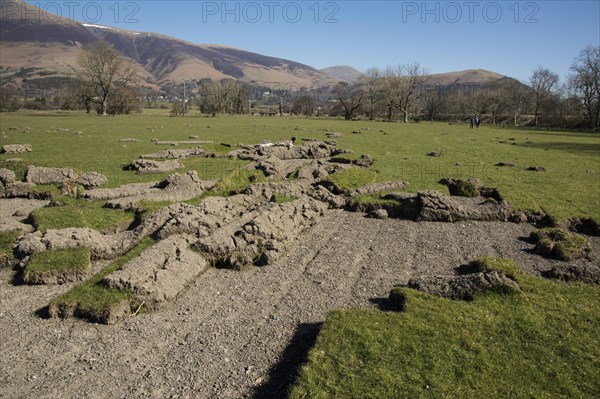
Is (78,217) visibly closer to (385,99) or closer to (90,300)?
(90,300)

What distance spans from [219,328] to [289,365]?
215cm

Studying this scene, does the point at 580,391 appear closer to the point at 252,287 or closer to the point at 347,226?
the point at 252,287

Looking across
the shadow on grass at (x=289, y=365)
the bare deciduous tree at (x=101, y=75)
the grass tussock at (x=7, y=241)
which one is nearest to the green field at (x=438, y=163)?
the grass tussock at (x=7, y=241)

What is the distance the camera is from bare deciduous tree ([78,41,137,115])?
83500 mm

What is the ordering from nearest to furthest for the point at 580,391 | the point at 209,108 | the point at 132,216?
1. the point at 580,391
2. the point at 132,216
3. the point at 209,108

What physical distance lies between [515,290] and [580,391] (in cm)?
351

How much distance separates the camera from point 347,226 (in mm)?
16812

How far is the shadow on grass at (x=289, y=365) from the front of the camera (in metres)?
7.17

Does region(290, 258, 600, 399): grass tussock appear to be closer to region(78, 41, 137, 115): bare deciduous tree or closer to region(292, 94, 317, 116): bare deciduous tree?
region(78, 41, 137, 115): bare deciduous tree

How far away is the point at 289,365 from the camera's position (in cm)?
796

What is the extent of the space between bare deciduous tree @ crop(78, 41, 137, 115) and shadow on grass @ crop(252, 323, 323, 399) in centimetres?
8858

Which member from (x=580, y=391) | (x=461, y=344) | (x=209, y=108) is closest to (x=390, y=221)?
(x=461, y=344)

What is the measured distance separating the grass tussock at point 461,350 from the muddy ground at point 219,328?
0.91m

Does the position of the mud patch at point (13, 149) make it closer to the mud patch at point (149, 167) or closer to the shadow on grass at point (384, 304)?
the mud patch at point (149, 167)
